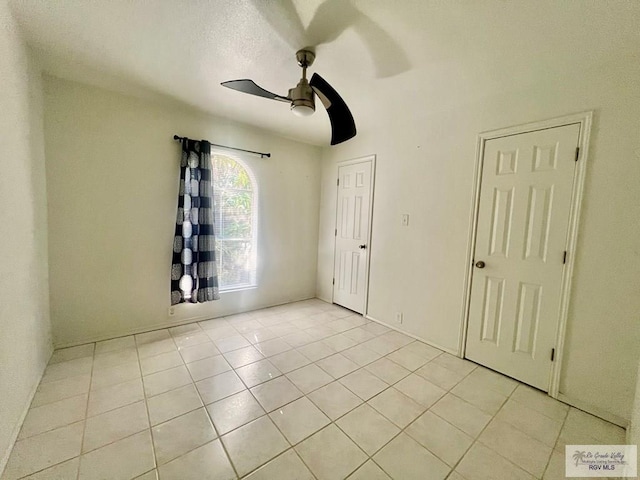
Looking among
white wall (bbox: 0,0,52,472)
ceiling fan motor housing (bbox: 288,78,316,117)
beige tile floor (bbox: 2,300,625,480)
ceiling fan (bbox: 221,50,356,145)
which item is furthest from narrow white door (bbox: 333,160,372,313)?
white wall (bbox: 0,0,52,472)

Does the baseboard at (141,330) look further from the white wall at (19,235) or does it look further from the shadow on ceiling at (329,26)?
the shadow on ceiling at (329,26)

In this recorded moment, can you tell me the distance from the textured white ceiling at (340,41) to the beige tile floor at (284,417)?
237 centimetres

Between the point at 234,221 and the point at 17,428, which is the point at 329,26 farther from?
the point at 17,428

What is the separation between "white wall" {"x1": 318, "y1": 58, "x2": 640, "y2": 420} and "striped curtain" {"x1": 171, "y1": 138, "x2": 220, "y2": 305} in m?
1.86

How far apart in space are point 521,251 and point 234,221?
303 centimetres

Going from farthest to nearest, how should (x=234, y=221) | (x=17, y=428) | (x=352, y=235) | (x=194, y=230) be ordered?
(x=352, y=235) → (x=234, y=221) → (x=194, y=230) → (x=17, y=428)

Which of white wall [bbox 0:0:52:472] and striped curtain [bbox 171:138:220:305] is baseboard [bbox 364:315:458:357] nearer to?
striped curtain [bbox 171:138:220:305]

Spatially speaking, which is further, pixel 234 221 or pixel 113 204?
pixel 234 221

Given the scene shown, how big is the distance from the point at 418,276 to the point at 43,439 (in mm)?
2989

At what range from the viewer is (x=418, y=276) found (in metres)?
2.76

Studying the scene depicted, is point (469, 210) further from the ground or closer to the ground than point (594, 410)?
further from the ground

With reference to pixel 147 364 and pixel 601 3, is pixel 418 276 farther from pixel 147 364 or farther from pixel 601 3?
pixel 147 364

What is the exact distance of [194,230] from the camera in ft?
9.34

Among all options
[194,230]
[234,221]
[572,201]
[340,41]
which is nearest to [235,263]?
[234,221]
